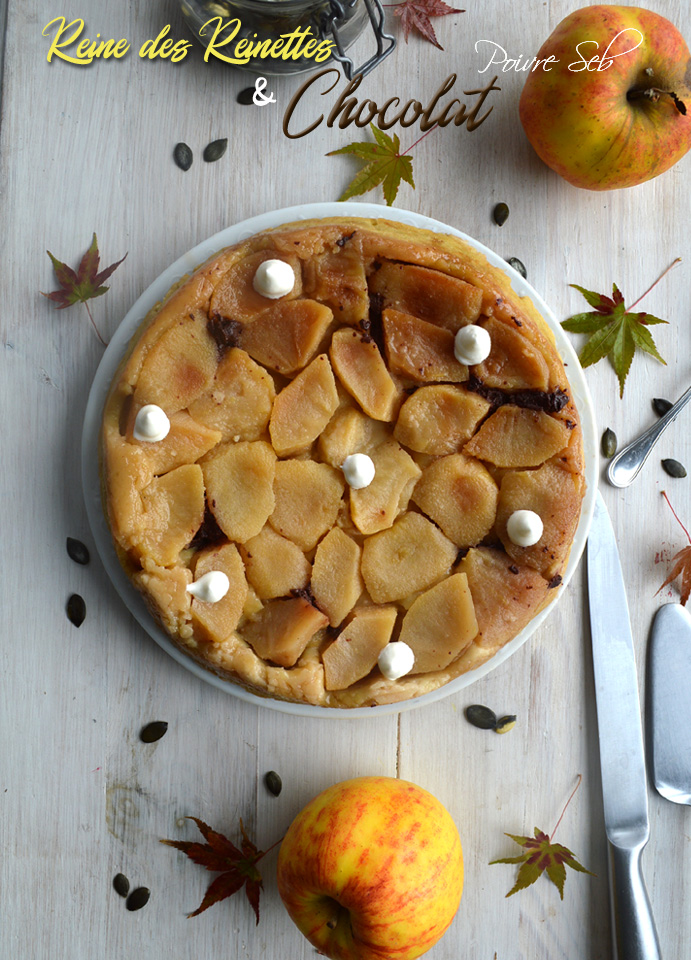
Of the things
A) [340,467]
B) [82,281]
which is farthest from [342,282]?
[82,281]

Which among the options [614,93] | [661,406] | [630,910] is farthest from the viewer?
[661,406]

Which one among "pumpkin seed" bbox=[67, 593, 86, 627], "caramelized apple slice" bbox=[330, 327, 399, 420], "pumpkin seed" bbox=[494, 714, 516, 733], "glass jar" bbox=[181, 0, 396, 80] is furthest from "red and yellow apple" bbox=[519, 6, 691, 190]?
"pumpkin seed" bbox=[67, 593, 86, 627]

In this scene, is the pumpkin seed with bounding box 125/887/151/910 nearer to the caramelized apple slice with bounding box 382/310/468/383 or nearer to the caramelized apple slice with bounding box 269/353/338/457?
the caramelized apple slice with bounding box 269/353/338/457

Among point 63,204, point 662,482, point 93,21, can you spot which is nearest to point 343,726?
point 662,482

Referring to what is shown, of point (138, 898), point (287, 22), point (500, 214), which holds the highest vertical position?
point (287, 22)

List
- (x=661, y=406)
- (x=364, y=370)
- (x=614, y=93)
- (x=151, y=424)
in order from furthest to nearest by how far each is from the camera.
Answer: (x=661, y=406) → (x=614, y=93) → (x=364, y=370) → (x=151, y=424)

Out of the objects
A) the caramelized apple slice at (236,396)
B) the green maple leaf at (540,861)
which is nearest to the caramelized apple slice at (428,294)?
the caramelized apple slice at (236,396)

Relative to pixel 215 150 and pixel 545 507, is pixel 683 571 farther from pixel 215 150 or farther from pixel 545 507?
pixel 215 150
